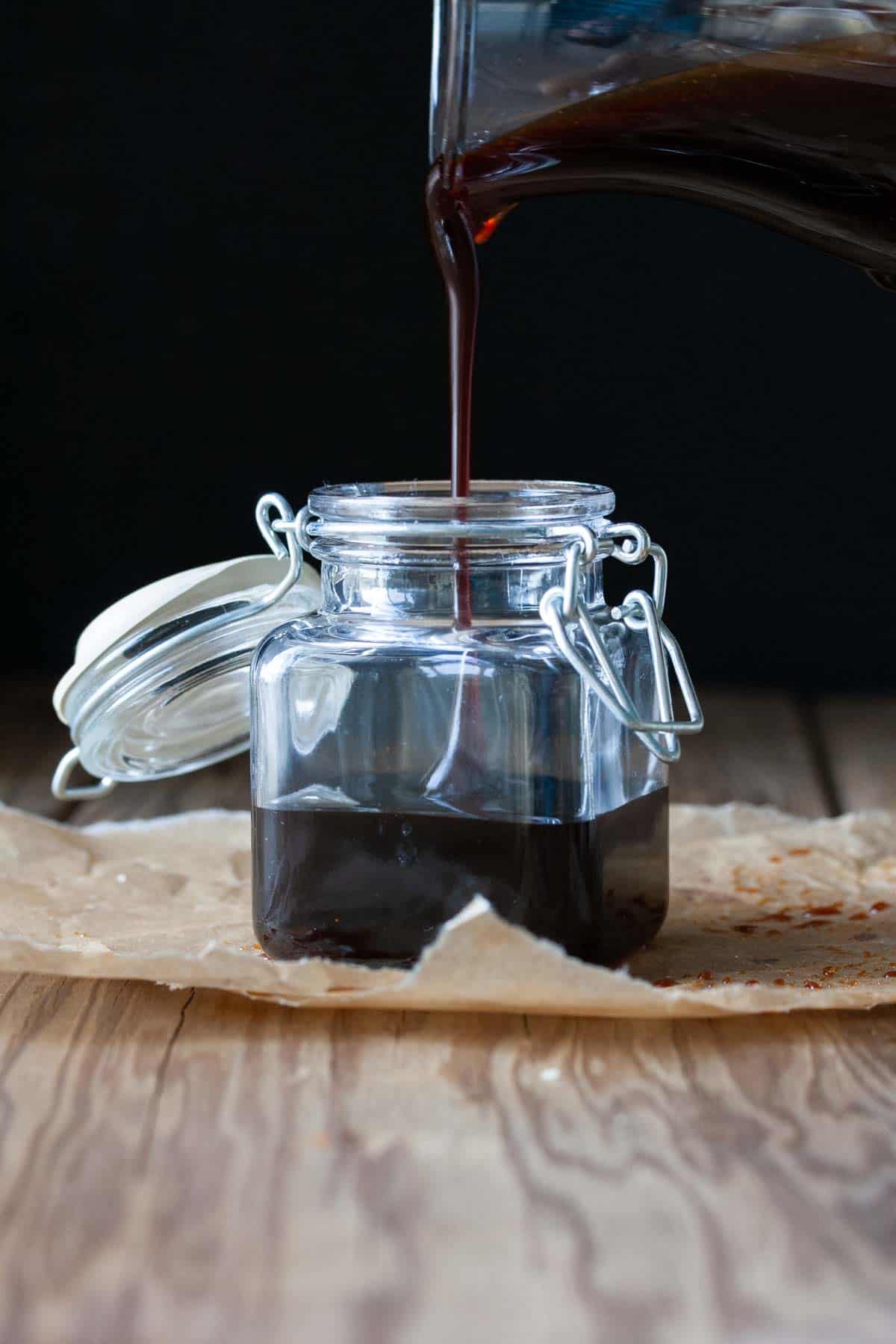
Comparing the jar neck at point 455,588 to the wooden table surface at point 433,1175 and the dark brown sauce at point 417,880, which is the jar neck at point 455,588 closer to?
the dark brown sauce at point 417,880

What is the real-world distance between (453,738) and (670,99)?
0.35m

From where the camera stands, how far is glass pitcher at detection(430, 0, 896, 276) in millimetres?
865

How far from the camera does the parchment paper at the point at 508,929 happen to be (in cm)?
79

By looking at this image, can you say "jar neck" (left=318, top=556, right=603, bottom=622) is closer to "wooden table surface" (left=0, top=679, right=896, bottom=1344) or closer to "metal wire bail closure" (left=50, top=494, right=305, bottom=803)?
"metal wire bail closure" (left=50, top=494, right=305, bottom=803)

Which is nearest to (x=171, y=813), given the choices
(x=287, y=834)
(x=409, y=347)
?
(x=287, y=834)

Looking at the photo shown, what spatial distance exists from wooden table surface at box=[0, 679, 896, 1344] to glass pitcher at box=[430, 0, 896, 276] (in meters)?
0.44

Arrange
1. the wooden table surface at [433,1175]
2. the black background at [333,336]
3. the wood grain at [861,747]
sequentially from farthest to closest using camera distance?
1. the black background at [333,336]
2. the wood grain at [861,747]
3. the wooden table surface at [433,1175]

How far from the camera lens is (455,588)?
3.03 feet

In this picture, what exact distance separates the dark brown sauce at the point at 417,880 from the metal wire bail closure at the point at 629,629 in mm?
64

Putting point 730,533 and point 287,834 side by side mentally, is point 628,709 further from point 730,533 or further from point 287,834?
point 730,533

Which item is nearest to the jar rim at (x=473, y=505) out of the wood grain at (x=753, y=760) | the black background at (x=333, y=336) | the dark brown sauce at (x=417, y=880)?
the dark brown sauce at (x=417, y=880)

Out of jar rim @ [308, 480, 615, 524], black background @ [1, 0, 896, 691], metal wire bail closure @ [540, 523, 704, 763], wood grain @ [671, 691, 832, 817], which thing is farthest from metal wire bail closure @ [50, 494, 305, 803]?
black background @ [1, 0, 896, 691]

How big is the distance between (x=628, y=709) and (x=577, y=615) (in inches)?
2.1

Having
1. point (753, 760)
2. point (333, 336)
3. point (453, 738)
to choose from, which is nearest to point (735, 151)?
point (453, 738)
